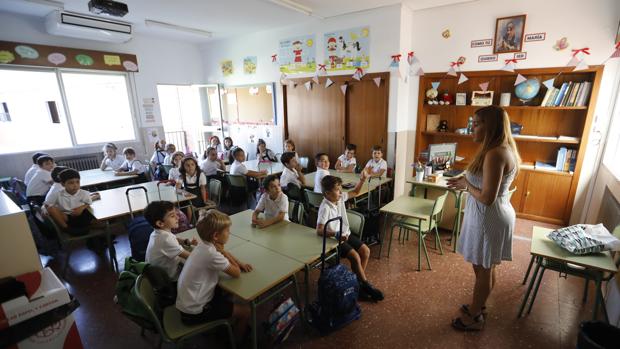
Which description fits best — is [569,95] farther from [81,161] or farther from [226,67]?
[81,161]

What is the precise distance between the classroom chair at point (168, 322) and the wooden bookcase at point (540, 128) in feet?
14.1

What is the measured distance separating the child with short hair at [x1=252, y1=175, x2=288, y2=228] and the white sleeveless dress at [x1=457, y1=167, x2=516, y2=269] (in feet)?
4.97

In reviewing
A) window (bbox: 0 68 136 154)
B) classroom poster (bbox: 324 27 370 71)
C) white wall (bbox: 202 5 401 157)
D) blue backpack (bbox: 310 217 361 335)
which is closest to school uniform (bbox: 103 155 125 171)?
window (bbox: 0 68 136 154)

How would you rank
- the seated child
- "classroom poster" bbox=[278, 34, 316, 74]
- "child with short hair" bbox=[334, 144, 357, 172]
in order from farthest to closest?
"classroom poster" bbox=[278, 34, 316, 74]
"child with short hair" bbox=[334, 144, 357, 172]
the seated child

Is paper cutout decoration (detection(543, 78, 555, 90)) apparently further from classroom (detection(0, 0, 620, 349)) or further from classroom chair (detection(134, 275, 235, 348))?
classroom chair (detection(134, 275, 235, 348))

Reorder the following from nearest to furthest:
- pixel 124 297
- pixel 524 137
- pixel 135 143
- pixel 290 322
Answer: pixel 124 297 < pixel 290 322 < pixel 524 137 < pixel 135 143

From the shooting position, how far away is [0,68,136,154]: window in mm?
5129

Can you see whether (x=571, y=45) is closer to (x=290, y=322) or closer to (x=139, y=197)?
(x=290, y=322)

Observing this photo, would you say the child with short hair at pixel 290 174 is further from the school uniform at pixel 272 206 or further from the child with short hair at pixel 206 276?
the child with short hair at pixel 206 276

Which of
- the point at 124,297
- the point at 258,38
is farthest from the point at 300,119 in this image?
the point at 124,297

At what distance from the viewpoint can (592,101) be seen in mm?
3627

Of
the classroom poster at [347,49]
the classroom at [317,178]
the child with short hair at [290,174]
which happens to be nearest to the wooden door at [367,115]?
the classroom at [317,178]

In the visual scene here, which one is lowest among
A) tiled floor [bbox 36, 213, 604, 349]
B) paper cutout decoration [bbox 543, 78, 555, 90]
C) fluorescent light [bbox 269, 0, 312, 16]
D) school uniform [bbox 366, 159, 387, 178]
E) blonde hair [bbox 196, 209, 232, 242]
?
tiled floor [bbox 36, 213, 604, 349]

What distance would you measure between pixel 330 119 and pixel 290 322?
13.0ft
